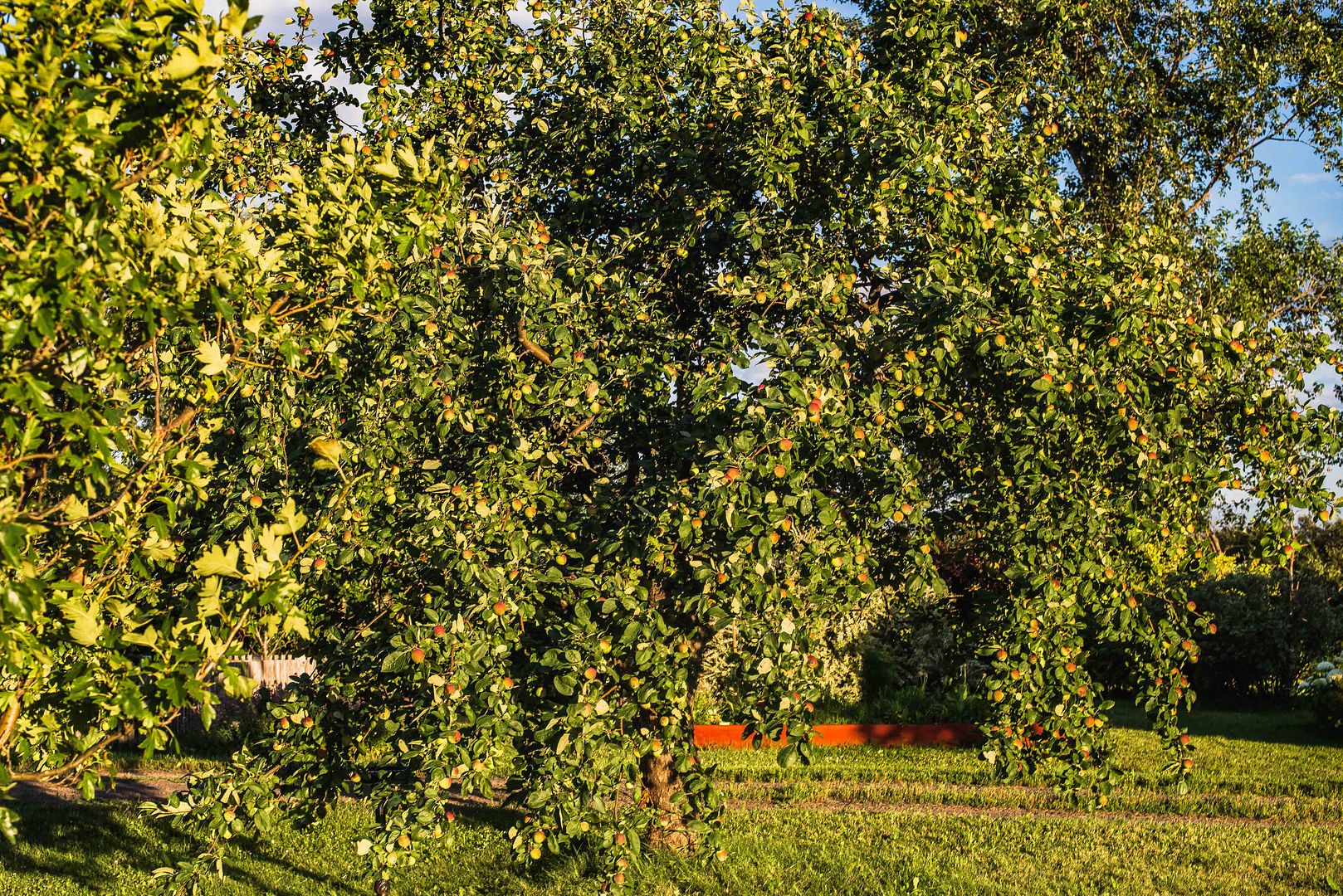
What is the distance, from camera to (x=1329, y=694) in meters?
15.6

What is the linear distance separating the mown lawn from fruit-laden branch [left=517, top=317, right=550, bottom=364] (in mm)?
3748

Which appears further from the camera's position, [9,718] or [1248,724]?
[1248,724]

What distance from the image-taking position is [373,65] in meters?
8.76

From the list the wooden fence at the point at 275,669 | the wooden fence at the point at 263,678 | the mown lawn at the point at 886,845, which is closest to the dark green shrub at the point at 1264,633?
the mown lawn at the point at 886,845

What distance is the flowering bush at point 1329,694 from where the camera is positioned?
1538 cm

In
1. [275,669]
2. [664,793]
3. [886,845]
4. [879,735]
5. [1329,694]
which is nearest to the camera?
[664,793]

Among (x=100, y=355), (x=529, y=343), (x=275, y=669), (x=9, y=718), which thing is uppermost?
(x=529, y=343)

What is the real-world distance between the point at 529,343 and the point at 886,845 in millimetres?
6308

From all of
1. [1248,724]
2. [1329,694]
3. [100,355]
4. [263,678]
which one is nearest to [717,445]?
[100,355]

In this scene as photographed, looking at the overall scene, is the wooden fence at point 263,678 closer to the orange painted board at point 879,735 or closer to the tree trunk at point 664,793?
the orange painted board at point 879,735

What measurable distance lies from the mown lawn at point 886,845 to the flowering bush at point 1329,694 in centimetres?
262

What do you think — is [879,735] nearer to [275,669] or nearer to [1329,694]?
[1329,694]

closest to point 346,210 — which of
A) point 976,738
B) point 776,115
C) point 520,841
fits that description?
point 776,115

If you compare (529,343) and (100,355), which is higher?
A: (529,343)
